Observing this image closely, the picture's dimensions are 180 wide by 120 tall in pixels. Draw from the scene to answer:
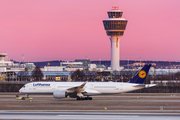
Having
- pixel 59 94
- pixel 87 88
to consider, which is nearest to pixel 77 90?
pixel 87 88

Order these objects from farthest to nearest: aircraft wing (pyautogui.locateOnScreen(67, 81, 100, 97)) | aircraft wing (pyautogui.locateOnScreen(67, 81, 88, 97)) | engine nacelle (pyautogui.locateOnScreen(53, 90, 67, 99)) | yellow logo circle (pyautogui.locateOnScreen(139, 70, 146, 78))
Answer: yellow logo circle (pyautogui.locateOnScreen(139, 70, 146, 78)) < aircraft wing (pyautogui.locateOnScreen(67, 81, 100, 97)) < aircraft wing (pyautogui.locateOnScreen(67, 81, 88, 97)) < engine nacelle (pyautogui.locateOnScreen(53, 90, 67, 99))

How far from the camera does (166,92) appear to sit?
72562 millimetres

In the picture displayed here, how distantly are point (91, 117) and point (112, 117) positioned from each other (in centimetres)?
219

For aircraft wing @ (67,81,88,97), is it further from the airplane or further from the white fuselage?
the white fuselage

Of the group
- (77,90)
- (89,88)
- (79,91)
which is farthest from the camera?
(89,88)

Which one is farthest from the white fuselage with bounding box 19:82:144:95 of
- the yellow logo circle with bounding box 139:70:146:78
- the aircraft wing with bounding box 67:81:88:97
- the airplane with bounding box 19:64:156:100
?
the yellow logo circle with bounding box 139:70:146:78

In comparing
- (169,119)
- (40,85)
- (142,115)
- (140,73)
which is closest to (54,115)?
(142,115)

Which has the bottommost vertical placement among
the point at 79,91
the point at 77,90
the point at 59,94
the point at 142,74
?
the point at 59,94

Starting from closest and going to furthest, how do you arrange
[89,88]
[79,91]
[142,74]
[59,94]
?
[59,94] < [79,91] < [89,88] < [142,74]

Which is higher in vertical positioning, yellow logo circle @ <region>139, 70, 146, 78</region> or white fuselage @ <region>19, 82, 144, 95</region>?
yellow logo circle @ <region>139, 70, 146, 78</region>

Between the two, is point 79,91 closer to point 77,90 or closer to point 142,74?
point 77,90

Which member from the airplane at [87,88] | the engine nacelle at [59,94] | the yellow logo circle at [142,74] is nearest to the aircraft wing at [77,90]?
the airplane at [87,88]

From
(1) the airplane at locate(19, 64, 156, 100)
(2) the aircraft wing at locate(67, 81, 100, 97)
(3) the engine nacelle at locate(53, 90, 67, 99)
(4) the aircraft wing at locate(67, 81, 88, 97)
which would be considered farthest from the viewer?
(1) the airplane at locate(19, 64, 156, 100)

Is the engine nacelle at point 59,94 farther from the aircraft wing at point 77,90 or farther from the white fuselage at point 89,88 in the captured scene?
the white fuselage at point 89,88
